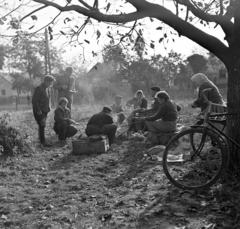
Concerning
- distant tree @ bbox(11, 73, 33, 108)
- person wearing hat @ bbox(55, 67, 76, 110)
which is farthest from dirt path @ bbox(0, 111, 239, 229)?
distant tree @ bbox(11, 73, 33, 108)

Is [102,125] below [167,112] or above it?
below

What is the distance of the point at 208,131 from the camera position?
5586 millimetres

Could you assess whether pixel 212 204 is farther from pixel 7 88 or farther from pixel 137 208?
pixel 7 88

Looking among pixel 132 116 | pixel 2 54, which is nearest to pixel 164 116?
pixel 132 116

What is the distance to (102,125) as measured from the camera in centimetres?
1046

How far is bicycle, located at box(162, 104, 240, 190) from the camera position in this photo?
5.46 meters

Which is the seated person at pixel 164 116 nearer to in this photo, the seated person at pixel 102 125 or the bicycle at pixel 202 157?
the seated person at pixel 102 125

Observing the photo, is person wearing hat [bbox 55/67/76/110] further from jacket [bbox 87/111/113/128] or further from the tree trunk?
the tree trunk

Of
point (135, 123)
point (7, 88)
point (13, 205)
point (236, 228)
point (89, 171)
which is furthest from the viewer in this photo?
point (7, 88)

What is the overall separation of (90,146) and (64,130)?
6.64 ft

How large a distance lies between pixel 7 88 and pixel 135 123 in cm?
7301

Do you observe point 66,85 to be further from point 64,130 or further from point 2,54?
point 2,54

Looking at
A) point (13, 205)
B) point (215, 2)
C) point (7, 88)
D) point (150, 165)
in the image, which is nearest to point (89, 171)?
point (150, 165)

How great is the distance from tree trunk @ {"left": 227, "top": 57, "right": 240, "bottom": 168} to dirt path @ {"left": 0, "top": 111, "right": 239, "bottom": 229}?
2.59ft
